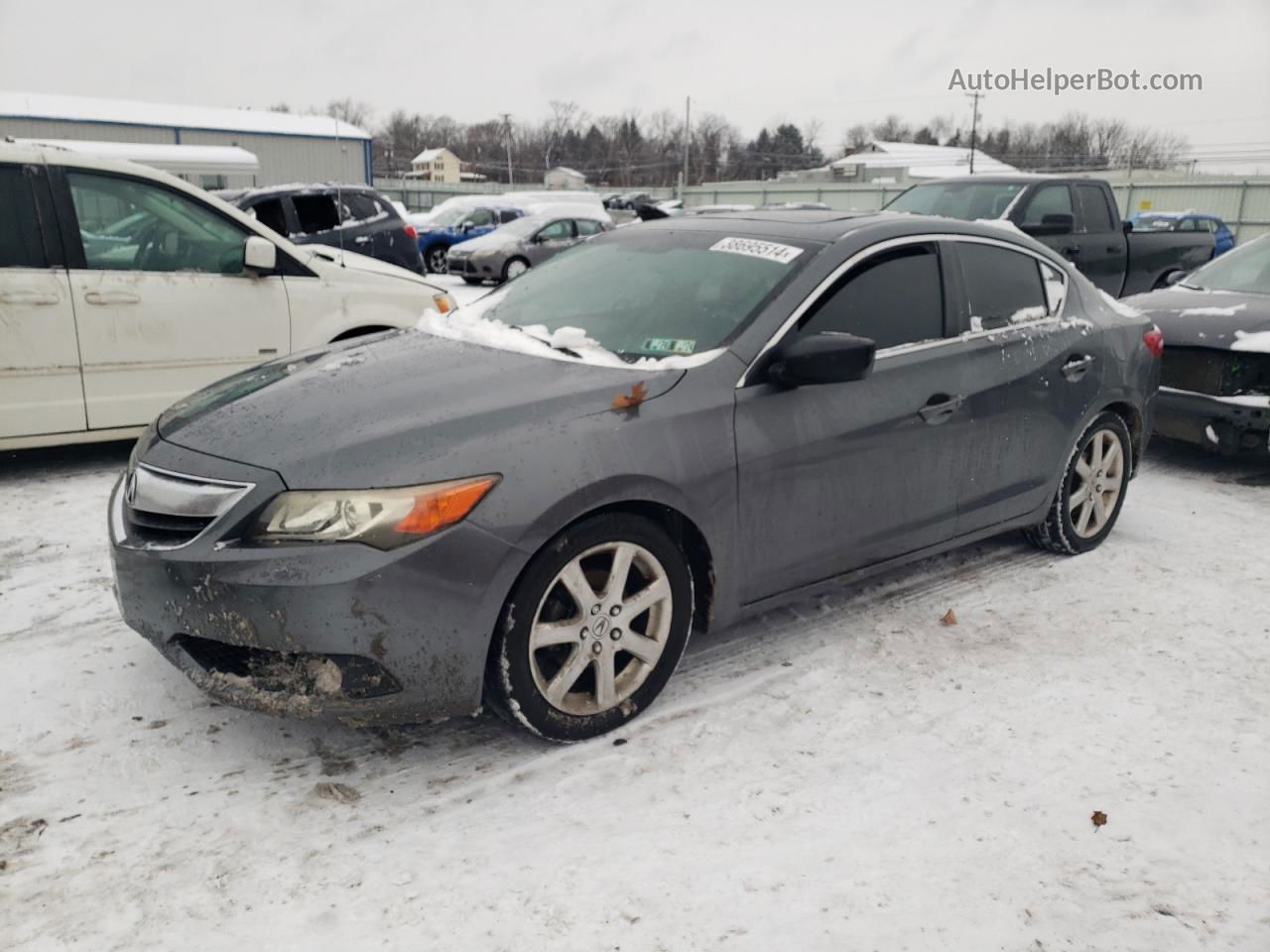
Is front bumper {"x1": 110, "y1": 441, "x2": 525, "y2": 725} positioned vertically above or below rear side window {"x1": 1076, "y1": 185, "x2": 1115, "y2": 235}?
below

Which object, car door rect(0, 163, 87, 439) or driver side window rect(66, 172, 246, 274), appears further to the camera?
driver side window rect(66, 172, 246, 274)

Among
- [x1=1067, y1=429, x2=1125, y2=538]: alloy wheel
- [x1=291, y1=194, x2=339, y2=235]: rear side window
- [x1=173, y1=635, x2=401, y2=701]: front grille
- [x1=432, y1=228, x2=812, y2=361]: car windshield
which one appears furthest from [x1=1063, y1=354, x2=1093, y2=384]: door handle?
[x1=291, y1=194, x2=339, y2=235]: rear side window

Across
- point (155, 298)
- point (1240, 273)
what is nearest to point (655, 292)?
point (155, 298)

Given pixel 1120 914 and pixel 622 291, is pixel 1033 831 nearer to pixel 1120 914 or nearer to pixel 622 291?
pixel 1120 914

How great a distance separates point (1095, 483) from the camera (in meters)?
4.90

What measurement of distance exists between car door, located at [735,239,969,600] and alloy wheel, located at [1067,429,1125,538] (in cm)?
105

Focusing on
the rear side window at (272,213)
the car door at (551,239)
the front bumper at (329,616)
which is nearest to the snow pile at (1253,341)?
the front bumper at (329,616)

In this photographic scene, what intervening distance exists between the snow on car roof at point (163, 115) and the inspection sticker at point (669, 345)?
143 feet

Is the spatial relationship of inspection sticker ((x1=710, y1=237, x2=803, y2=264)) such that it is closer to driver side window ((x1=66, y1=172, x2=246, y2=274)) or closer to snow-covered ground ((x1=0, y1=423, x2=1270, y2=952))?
snow-covered ground ((x1=0, y1=423, x2=1270, y2=952))

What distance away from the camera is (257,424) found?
9.92 feet

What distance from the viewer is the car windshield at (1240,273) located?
7035 millimetres

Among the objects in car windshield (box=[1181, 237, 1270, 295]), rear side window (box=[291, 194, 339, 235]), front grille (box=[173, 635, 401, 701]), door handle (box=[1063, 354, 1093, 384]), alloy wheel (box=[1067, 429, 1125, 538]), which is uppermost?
rear side window (box=[291, 194, 339, 235])

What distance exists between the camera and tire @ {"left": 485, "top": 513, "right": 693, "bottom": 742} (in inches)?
112

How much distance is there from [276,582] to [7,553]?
101 inches
